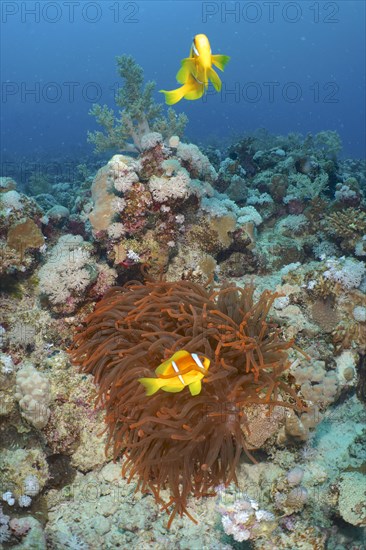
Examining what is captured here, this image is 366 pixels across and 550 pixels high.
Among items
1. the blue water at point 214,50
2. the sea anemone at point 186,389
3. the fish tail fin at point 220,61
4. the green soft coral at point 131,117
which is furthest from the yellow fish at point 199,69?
the blue water at point 214,50

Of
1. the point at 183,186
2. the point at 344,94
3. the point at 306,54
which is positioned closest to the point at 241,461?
the point at 183,186

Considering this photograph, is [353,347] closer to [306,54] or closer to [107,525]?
[107,525]

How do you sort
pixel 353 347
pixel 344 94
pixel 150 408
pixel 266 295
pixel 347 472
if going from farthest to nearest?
1. pixel 344 94
2. pixel 353 347
3. pixel 266 295
4. pixel 347 472
5. pixel 150 408

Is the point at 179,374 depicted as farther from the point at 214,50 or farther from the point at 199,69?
the point at 214,50

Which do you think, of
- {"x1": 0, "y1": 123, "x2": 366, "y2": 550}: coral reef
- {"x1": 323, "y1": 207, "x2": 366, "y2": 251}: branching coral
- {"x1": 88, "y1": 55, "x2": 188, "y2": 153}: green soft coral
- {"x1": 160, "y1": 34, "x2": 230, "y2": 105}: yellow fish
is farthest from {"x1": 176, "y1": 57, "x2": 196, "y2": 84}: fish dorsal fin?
{"x1": 88, "y1": 55, "x2": 188, "y2": 153}: green soft coral

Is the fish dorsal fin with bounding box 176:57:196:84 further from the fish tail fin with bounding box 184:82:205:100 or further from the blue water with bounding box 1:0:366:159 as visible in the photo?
the blue water with bounding box 1:0:366:159

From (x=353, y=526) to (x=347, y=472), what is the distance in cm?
51

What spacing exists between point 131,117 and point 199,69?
4327 millimetres

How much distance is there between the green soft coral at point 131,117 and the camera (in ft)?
23.9

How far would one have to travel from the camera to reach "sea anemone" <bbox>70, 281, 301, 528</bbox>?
3.37 metres

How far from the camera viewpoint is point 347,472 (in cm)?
382

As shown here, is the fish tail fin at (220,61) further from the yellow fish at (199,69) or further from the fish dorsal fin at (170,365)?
the fish dorsal fin at (170,365)

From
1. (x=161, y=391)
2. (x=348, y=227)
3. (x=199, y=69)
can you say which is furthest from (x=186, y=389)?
(x=348, y=227)

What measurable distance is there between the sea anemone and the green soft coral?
4211 mm
